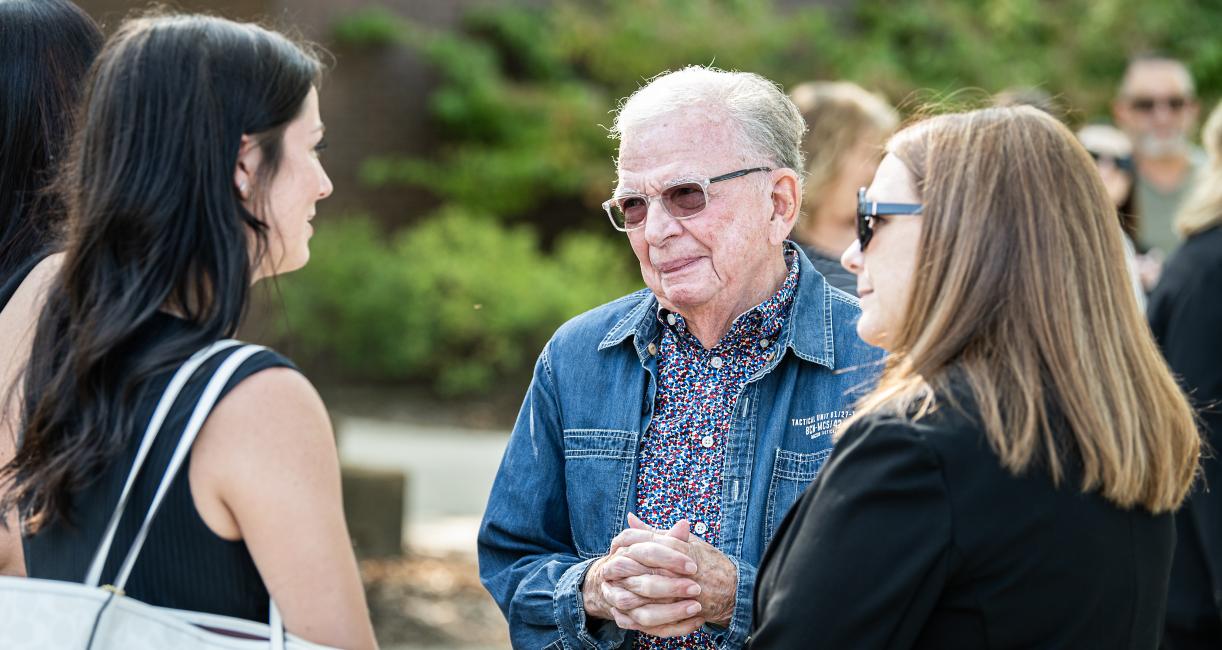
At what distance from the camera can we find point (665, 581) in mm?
2412

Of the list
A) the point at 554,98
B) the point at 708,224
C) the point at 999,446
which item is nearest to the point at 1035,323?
the point at 999,446

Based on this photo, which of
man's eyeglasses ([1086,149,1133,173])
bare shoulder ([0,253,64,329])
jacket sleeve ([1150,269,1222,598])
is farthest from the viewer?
man's eyeglasses ([1086,149,1133,173])

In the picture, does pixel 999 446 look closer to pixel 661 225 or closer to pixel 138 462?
pixel 661 225

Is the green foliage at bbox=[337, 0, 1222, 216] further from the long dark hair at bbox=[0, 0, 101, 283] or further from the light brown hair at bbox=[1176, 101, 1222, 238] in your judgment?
the long dark hair at bbox=[0, 0, 101, 283]

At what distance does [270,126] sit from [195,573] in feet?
2.36

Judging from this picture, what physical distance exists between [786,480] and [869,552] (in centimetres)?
72

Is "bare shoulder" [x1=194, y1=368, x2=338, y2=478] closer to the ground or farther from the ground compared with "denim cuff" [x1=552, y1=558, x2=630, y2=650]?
farther from the ground

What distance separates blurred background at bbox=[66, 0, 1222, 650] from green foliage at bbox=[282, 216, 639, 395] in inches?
0.9

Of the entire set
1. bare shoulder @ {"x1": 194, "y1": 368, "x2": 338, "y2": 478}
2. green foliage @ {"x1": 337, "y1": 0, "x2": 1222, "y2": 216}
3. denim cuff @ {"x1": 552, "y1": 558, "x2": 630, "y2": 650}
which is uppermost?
green foliage @ {"x1": 337, "y1": 0, "x2": 1222, "y2": 216}

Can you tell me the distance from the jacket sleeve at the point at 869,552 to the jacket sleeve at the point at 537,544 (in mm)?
674

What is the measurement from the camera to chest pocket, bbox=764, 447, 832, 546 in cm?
264

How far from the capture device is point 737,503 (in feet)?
8.71

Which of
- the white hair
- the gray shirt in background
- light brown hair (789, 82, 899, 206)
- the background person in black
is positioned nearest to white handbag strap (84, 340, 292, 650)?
the white hair

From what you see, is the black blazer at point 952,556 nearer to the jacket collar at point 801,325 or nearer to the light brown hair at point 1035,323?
the light brown hair at point 1035,323
